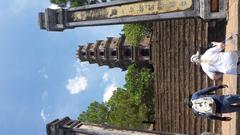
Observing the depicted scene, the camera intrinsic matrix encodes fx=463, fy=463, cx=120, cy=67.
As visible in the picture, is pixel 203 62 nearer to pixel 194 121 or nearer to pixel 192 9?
pixel 192 9

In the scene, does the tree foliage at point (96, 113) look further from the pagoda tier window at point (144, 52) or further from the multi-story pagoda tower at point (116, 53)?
the pagoda tier window at point (144, 52)

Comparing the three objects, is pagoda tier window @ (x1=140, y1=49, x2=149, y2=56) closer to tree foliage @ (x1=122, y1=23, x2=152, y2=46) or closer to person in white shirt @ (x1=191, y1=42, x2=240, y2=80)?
tree foliage @ (x1=122, y1=23, x2=152, y2=46)

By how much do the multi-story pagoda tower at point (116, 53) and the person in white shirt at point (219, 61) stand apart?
25.1 m

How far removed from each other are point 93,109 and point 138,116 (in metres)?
7.36

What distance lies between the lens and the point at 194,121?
19.4 metres

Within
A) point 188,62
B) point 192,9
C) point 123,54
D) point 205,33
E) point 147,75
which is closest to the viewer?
point 192,9

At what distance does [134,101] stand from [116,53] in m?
6.37

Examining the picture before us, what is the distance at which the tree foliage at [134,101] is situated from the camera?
115ft

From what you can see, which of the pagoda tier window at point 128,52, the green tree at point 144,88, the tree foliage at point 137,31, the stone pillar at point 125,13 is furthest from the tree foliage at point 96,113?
the stone pillar at point 125,13

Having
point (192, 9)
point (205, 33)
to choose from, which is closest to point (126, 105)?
point (205, 33)

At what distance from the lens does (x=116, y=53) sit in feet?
134

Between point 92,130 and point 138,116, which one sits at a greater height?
point 92,130

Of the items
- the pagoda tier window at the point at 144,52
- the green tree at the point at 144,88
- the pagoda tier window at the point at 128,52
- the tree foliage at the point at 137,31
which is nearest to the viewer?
the tree foliage at the point at 137,31

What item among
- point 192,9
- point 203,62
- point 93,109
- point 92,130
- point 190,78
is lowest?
point 93,109
